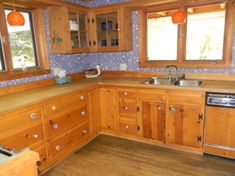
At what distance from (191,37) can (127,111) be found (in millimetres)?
1547

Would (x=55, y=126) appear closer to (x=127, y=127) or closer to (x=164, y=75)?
(x=127, y=127)

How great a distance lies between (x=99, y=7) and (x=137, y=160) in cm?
247

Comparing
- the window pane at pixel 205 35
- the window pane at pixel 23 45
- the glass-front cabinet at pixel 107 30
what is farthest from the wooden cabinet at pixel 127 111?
the window pane at pixel 23 45

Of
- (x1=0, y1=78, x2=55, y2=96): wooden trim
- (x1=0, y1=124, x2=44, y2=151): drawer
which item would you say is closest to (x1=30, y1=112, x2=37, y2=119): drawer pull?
(x1=0, y1=124, x2=44, y2=151): drawer

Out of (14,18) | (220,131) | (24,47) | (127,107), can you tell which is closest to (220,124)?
(220,131)

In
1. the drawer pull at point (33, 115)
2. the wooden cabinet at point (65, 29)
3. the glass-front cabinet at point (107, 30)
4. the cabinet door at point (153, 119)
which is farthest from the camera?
the glass-front cabinet at point (107, 30)

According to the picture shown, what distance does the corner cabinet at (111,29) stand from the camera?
3108 millimetres

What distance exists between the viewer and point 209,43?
9.78 feet

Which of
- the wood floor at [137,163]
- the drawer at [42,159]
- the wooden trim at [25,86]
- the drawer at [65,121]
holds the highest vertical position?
the wooden trim at [25,86]

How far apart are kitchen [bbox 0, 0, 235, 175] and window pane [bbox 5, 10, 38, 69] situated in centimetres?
3

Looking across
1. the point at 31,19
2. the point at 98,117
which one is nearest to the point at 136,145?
the point at 98,117

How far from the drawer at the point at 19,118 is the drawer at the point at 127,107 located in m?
1.27

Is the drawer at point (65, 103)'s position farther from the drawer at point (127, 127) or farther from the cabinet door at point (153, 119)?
the cabinet door at point (153, 119)

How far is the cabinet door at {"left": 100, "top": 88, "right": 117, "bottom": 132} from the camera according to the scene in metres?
3.12
